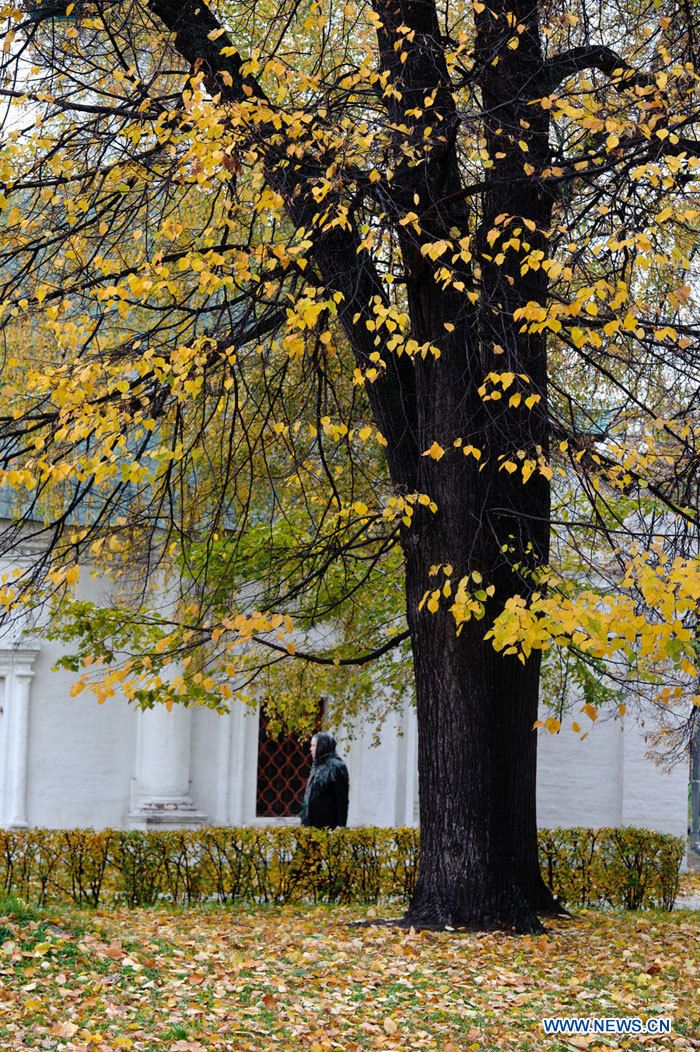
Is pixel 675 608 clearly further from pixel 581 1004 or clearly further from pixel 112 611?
pixel 112 611

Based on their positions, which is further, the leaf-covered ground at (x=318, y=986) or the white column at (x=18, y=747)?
the white column at (x=18, y=747)

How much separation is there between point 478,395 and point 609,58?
9.02 ft

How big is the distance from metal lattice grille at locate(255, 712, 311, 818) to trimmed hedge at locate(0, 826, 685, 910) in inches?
242

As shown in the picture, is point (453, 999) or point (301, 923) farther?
point (301, 923)

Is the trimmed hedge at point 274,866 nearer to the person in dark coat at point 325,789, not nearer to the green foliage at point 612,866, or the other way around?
the green foliage at point 612,866

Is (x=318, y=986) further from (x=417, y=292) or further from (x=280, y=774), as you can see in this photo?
(x=280, y=774)

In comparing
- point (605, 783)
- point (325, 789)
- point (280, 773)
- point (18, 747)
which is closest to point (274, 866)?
point (325, 789)

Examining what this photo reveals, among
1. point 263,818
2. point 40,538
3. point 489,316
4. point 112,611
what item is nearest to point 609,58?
point 489,316

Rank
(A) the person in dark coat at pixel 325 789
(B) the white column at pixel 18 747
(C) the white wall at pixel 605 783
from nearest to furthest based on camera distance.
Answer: (A) the person in dark coat at pixel 325 789, (B) the white column at pixel 18 747, (C) the white wall at pixel 605 783

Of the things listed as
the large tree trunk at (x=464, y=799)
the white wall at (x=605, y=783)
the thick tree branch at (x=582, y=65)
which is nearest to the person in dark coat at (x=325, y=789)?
the large tree trunk at (x=464, y=799)

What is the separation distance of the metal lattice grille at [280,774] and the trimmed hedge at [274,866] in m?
6.15

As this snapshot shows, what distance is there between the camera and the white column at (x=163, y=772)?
1694cm

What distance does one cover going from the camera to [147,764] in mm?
17141

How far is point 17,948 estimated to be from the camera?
705 centimetres
